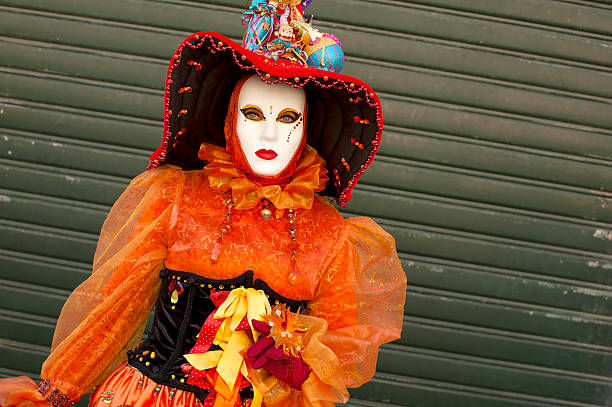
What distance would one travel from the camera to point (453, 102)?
10.3 ft

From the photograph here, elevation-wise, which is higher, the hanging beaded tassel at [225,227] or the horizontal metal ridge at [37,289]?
the hanging beaded tassel at [225,227]

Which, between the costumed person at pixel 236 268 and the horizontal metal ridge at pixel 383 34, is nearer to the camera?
the costumed person at pixel 236 268

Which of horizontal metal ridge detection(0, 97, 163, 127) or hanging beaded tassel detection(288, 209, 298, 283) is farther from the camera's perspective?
horizontal metal ridge detection(0, 97, 163, 127)

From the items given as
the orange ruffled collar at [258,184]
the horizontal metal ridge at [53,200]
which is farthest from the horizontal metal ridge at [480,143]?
the horizontal metal ridge at [53,200]

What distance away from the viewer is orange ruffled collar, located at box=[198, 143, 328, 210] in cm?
183

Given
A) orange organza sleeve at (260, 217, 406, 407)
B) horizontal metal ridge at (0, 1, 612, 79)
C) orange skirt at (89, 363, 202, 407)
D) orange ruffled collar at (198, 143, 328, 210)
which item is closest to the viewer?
orange organza sleeve at (260, 217, 406, 407)

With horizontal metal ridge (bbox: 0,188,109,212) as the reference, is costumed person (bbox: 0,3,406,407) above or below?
above

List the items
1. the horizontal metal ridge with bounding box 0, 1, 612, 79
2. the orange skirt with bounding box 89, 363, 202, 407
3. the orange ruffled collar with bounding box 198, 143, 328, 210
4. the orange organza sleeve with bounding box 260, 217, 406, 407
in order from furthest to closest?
the horizontal metal ridge with bounding box 0, 1, 612, 79, the orange ruffled collar with bounding box 198, 143, 328, 210, the orange skirt with bounding box 89, 363, 202, 407, the orange organza sleeve with bounding box 260, 217, 406, 407

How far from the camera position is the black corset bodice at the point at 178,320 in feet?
5.80

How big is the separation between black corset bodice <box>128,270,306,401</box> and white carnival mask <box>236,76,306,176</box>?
40 cm

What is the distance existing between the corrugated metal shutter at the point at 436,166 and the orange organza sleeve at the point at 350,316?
1180mm

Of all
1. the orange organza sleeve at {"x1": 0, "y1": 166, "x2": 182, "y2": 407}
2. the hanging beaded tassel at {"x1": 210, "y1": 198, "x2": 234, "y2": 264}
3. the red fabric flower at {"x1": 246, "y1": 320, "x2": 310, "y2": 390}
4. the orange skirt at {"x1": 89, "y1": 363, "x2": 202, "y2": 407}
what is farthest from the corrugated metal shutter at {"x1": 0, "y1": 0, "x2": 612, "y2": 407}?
the red fabric flower at {"x1": 246, "y1": 320, "x2": 310, "y2": 390}

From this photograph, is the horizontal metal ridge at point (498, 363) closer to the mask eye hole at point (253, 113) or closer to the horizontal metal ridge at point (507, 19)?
the mask eye hole at point (253, 113)

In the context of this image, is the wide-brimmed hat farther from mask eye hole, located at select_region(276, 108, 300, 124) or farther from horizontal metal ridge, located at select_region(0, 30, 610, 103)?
horizontal metal ridge, located at select_region(0, 30, 610, 103)
